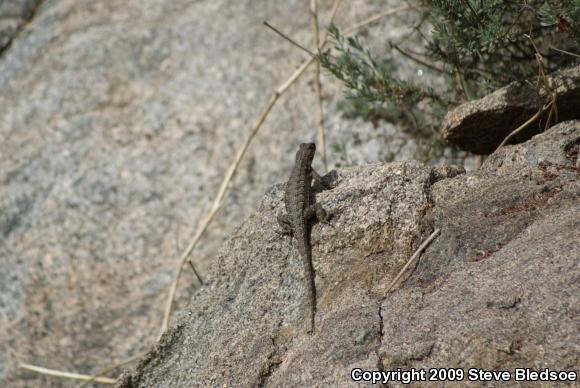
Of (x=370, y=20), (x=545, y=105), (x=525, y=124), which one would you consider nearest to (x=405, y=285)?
(x=525, y=124)

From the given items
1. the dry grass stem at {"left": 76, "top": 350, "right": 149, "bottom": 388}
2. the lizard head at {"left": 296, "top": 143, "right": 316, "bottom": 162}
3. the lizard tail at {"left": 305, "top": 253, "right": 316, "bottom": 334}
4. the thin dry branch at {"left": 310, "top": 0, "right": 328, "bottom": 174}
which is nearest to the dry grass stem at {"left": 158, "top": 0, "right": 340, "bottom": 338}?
the thin dry branch at {"left": 310, "top": 0, "right": 328, "bottom": 174}

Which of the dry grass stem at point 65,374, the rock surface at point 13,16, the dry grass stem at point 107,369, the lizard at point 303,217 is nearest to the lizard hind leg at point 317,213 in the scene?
the lizard at point 303,217

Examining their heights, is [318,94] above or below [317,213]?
above

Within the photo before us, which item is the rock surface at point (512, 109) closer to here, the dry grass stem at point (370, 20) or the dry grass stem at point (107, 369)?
the dry grass stem at point (370, 20)

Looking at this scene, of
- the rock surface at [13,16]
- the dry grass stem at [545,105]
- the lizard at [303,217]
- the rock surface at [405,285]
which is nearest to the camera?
the rock surface at [405,285]

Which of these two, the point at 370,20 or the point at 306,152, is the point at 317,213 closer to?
the point at 306,152

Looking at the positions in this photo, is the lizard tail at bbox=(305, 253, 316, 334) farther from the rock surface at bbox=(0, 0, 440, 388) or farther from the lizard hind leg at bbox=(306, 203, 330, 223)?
Answer: the rock surface at bbox=(0, 0, 440, 388)

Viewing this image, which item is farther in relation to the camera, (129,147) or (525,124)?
(129,147)
